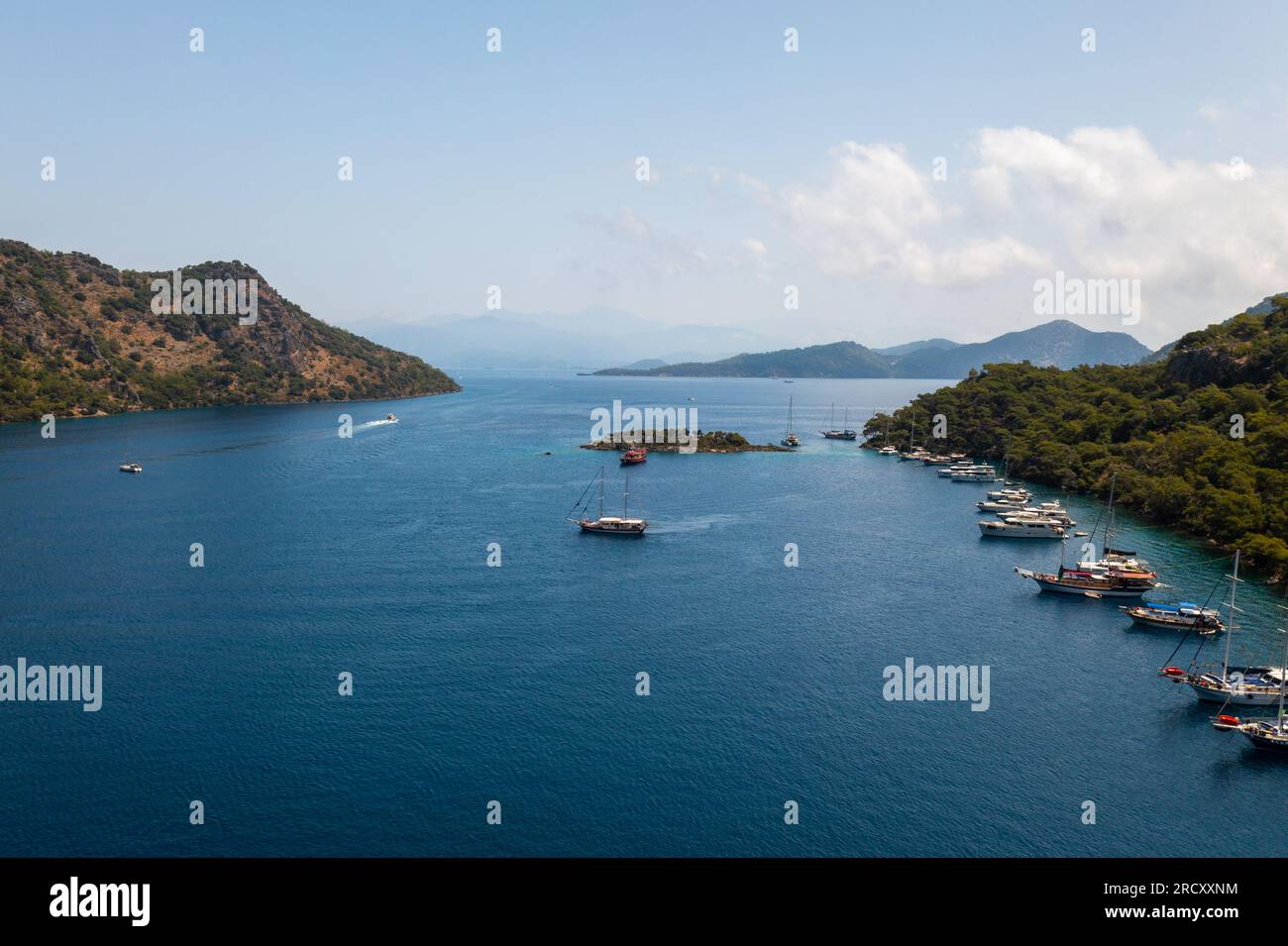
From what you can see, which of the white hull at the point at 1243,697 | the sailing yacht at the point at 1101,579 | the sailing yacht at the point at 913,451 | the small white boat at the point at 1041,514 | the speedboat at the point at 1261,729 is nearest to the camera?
the speedboat at the point at 1261,729

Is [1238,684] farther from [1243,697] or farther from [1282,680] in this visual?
[1282,680]

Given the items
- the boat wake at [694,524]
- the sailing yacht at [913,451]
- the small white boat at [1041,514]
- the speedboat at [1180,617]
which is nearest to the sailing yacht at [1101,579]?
the speedboat at [1180,617]

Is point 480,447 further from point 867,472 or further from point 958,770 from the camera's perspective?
point 958,770

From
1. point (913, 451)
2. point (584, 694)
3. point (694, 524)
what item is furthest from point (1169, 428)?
point (584, 694)

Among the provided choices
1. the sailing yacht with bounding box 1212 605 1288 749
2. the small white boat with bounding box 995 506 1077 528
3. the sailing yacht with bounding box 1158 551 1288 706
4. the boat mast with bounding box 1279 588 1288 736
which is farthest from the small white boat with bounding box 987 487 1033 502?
the sailing yacht with bounding box 1212 605 1288 749

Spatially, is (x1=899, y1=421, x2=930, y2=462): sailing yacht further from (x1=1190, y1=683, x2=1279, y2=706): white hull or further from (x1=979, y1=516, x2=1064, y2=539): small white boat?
(x1=1190, y1=683, x2=1279, y2=706): white hull

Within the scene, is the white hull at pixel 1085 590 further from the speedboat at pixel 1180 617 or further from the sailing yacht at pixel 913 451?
the sailing yacht at pixel 913 451
